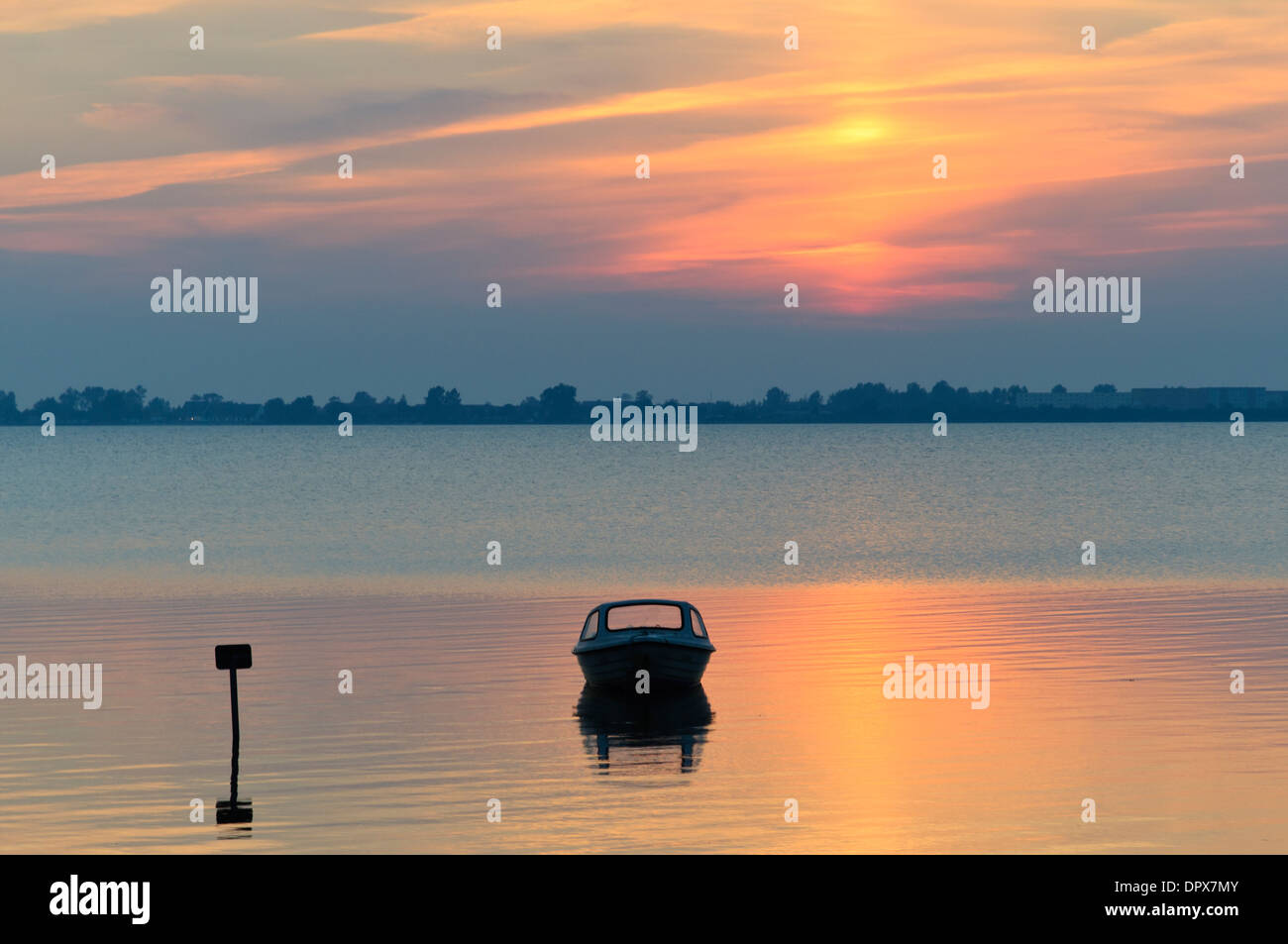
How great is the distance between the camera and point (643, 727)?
97.0 feet

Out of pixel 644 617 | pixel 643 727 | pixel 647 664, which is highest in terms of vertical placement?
pixel 644 617

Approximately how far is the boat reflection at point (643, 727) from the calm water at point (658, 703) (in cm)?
11

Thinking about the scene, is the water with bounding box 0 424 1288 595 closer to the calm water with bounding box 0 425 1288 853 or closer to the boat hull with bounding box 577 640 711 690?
→ the calm water with bounding box 0 425 1288 853

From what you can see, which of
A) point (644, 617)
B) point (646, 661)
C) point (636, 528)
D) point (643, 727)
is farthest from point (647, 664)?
point (636, 528)

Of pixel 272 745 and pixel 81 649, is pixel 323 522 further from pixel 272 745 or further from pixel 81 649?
pixel 272 745

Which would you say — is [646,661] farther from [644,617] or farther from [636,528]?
[636,528]

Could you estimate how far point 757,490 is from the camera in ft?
474

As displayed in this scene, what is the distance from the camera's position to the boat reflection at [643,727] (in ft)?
85.8

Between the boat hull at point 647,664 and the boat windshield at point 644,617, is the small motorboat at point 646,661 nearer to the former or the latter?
the boat hull at point 647,664

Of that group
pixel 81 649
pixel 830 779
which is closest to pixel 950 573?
pixel 81 649

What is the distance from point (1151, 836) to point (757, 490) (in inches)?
4895

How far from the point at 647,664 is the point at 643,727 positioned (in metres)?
3.29

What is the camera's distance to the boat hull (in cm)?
3269

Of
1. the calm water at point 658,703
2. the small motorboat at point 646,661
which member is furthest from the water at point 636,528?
the small motorboat at point 646,661
